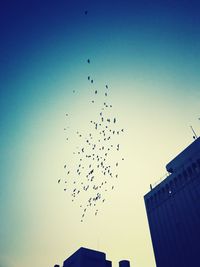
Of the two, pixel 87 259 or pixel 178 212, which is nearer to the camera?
pixel 178 212

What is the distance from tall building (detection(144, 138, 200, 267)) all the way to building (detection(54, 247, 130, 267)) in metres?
37.8

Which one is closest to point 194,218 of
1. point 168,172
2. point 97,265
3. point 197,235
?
point 197,235

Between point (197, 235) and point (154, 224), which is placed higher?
point (154, 224)

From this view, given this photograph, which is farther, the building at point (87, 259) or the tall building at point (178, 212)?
the building at point (87, 259)

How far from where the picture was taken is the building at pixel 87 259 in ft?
277

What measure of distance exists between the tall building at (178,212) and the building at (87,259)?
37.8m

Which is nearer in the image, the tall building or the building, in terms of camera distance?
the tall building

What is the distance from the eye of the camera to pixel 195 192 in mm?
51875

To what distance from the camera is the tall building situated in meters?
48.0

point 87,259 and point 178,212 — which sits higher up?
point 87,259

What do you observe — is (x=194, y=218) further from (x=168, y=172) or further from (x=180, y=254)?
(x=168, y=172)

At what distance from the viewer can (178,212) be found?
2111 inches

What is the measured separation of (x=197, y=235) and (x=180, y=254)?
19.3ft

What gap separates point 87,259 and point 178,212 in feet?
159
